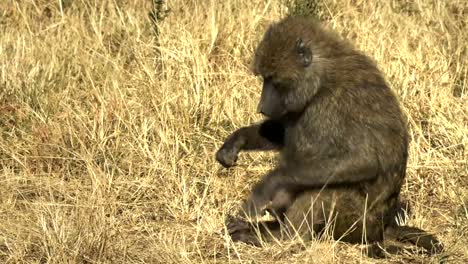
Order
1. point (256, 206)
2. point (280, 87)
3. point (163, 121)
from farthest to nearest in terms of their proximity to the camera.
→ point (163, 121), point (280, 87), point (256, 206)

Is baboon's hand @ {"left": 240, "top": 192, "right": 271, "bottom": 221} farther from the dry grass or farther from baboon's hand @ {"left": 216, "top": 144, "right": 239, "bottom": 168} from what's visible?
baboon's hand @ {"left": 216, "top": 144, "right": 239, "bottom": 168}

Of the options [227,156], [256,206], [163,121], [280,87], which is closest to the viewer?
[256,206]

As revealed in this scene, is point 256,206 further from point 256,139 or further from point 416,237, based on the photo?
point 416,237

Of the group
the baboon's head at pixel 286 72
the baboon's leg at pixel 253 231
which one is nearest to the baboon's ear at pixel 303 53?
the baboon's head at pixel 286 72

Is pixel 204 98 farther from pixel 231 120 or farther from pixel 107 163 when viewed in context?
pixel 107 163

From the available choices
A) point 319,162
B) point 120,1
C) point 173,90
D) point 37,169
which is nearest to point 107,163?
point 37,169

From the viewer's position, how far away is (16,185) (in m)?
5.73

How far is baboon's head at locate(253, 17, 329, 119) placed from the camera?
5.08m

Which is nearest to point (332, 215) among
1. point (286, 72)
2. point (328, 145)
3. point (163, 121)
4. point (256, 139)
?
point (328, 145)

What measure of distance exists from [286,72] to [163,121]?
4.72 feet

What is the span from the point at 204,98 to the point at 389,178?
1914mm

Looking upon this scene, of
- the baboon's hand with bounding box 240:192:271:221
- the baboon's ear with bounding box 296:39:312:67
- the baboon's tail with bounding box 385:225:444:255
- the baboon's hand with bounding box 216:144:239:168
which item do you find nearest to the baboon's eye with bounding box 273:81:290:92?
the baboon's ear with bounding box 296:39:312:67

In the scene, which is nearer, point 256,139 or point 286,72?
point 286,72

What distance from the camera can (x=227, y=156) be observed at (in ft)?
17.6
